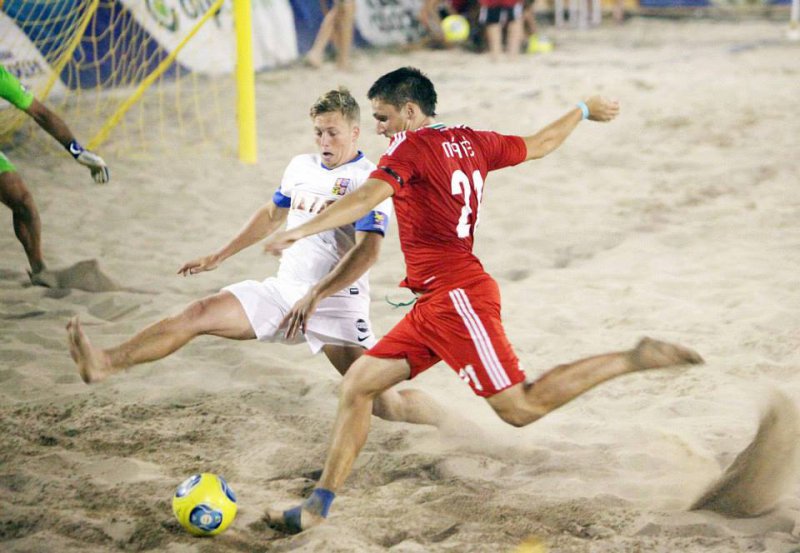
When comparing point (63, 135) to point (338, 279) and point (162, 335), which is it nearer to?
point (162, 335)

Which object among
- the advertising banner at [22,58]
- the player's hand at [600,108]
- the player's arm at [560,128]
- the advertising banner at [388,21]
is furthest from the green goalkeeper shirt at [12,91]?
the advertising banner at [388,21]

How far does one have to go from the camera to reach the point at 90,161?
19.0 feet

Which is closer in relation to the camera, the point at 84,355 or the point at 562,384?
the point at 562,384

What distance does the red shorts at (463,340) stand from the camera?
12.2ft

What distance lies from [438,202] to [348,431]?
96 centimetres

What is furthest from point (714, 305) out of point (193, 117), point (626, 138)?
point (193, 117)

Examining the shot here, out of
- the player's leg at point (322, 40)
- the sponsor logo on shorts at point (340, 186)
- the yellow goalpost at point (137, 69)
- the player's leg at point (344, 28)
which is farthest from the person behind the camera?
the player's leg at point (322, 40)

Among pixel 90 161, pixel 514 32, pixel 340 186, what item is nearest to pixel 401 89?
pixel 340 186

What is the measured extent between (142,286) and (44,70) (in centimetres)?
484

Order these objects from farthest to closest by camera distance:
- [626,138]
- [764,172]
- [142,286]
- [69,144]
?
[626,138] < [764,172] < [142,286] < [69,144]

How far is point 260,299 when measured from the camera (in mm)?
4344

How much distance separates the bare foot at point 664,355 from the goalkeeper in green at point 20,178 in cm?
355

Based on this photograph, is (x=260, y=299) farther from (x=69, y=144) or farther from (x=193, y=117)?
(x=193, y=117)

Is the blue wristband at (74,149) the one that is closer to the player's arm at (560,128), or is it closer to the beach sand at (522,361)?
the beach sand at (522,361)
